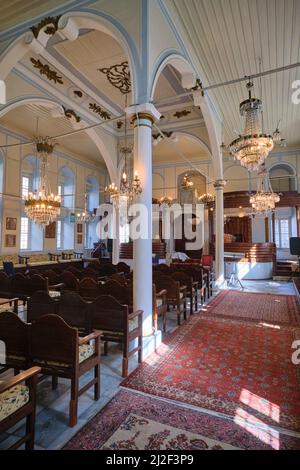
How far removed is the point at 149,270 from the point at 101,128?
7102 mm

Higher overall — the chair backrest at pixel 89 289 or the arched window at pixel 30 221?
the arched window at pixel 30 221

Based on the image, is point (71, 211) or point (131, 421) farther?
point (71, 211)

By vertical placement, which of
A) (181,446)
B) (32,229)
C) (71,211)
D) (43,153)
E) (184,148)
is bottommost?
(181,446)

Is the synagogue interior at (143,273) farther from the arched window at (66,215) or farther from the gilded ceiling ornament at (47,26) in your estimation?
the arched window at (66,215)

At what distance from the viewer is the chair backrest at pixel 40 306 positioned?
3438 millimetres

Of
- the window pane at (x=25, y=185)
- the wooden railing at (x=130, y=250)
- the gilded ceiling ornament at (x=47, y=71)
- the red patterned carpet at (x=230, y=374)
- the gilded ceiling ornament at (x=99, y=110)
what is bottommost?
the red patterned carpet at (x=230, y=374)

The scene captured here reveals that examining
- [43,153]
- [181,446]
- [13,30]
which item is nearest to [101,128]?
[43,153]

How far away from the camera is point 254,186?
42.3 ft

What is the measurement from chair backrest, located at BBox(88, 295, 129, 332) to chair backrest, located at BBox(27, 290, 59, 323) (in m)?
0.54

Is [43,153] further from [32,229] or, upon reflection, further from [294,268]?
[294,268]

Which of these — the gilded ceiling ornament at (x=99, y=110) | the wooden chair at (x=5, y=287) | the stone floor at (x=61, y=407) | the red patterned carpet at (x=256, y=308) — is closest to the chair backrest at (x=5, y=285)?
the wooden chair at (x=5, y=287)

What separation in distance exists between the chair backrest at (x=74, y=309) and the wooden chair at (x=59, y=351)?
0.86 metres

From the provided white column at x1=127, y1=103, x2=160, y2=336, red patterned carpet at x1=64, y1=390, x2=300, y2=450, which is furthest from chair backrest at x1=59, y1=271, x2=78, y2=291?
red patterned carpet at x1=64, y1=390, x2=300, y2=450

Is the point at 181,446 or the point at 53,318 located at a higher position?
the point at 53,318
